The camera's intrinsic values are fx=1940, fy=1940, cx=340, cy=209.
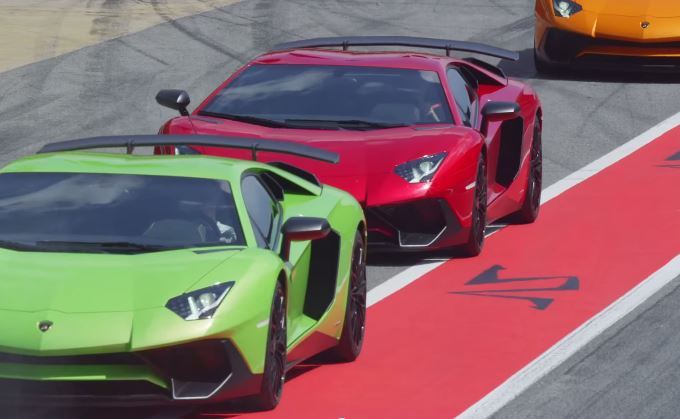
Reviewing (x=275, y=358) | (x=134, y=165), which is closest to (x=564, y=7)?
(x=134, y=165)

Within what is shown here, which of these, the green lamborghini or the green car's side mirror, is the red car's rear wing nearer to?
the green lamborghini

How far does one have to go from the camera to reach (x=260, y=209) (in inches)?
360

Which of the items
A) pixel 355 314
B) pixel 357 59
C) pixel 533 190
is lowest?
pixel 533 190

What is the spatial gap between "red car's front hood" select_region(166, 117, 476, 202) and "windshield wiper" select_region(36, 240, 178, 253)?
3.79 meters

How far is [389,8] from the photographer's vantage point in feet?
84.3

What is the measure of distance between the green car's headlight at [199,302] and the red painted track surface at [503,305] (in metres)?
0.69

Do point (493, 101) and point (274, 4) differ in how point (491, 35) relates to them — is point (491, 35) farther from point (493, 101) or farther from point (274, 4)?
point (493, 101)

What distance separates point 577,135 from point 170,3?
8754 millimetres

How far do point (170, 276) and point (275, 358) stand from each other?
677 millimetres

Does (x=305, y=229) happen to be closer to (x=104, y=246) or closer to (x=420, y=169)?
(x=104, y=246)

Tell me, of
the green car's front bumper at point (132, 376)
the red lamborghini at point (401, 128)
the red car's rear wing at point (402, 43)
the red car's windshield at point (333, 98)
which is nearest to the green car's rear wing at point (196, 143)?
the red lamborghini at point (401, 128)

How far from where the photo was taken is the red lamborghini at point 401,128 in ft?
40.4

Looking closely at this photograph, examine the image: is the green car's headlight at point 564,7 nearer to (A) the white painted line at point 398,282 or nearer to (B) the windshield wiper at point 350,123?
(B) the windshield wiper at point 350,123

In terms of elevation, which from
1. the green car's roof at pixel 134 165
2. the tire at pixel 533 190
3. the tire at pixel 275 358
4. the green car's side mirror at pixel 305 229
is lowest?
the tire at pixel 533 190
